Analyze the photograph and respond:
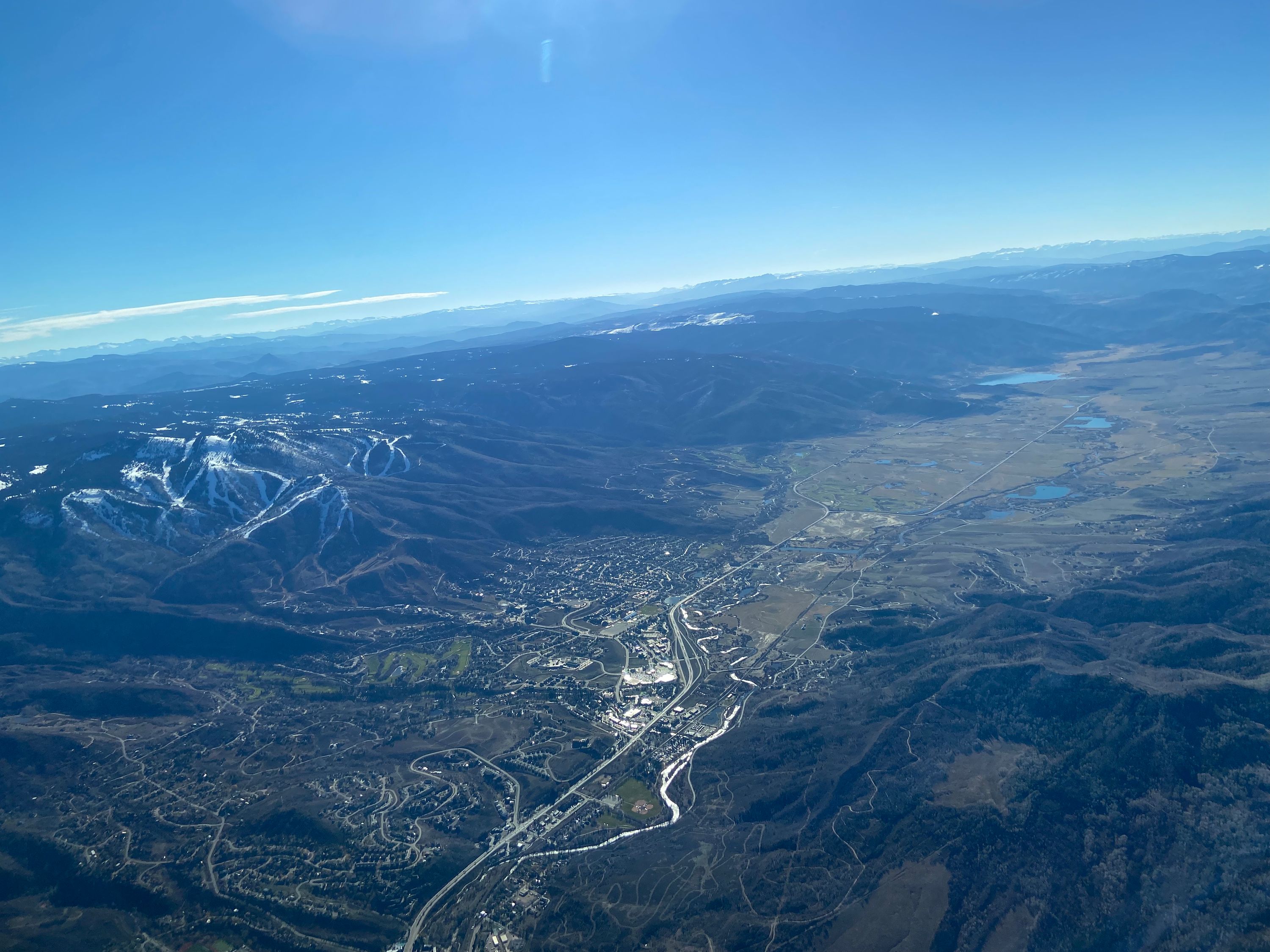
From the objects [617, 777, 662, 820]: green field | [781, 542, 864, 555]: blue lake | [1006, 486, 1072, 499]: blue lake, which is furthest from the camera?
[1006, 486, 1072, 499]: blue lake

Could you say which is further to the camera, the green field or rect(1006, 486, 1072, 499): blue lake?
rect(1006, 486, 1072, 499): blue lake

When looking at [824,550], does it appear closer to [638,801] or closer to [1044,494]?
[1044,494]

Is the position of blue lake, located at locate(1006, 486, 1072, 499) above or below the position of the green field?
above

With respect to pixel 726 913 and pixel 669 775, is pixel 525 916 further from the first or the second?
Result: pixel 669 775

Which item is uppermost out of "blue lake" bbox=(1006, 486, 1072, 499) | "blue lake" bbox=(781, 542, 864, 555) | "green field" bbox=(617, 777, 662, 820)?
"blue lake" bbox=(781, 542, 864, 555)

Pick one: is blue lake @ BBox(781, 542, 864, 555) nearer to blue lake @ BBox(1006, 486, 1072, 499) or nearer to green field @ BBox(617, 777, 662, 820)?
blue lake @ BBox(1006, 486, 1072, 499)

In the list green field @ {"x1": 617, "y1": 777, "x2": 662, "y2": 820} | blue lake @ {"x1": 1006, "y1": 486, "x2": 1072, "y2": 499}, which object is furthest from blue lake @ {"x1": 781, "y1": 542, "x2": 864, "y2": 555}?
green field @ {"x1": 617, "y1": 777, "x2": 662, "y2": 820}

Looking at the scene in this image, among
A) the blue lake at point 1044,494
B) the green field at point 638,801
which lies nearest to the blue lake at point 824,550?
the blue lake at point 1044,494

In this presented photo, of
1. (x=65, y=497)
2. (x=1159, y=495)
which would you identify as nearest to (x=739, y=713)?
(x=1159, y=495)

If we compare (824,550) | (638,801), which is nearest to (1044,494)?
(824,550)
